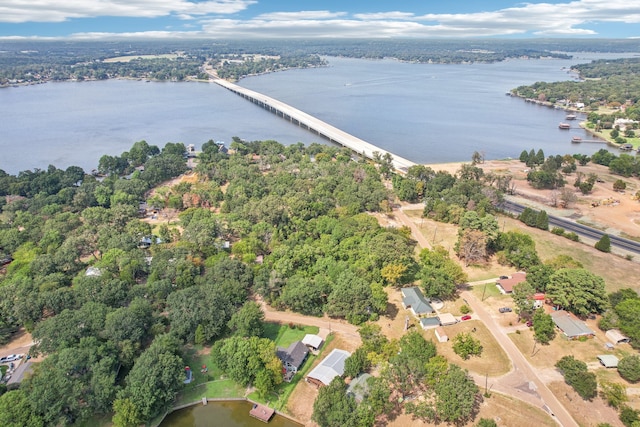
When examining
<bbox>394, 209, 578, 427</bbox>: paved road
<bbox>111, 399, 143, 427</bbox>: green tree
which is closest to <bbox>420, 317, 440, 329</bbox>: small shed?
<bbox>394, 209, 578, 427</bbox>: paved road

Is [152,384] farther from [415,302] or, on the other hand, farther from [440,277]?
[440,277]

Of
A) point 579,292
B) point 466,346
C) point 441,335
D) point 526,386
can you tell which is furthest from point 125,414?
point 579,292

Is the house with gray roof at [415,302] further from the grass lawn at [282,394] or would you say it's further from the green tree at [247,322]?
the green tree at [247,322]

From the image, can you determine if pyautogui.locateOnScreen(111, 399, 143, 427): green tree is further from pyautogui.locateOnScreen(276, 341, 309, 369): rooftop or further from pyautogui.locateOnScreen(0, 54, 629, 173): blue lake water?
pyautogui.locateOnScreen(0, 54, 629, 173): blue lake water

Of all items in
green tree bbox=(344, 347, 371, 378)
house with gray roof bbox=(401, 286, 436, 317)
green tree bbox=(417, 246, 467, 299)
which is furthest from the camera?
green tree bbox=(417, 246, 467, 299)

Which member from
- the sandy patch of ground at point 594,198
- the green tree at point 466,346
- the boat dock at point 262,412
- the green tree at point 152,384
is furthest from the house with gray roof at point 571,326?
the green tree at point 152,384

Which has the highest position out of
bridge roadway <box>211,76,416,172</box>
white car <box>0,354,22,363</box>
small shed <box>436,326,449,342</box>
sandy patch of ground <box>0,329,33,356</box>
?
bridge roadway <box>211,76,416,172</box>
